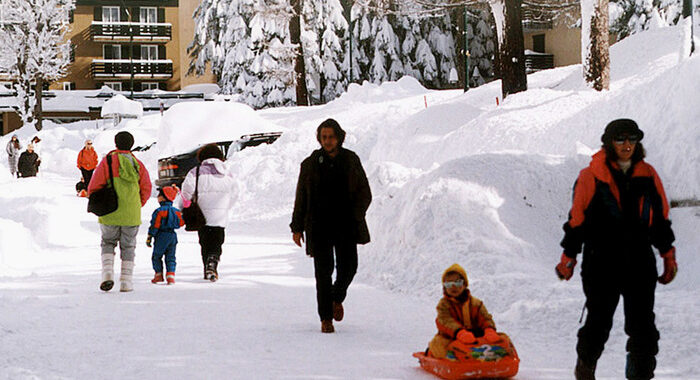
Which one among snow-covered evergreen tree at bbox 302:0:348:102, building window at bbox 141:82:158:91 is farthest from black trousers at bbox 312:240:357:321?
building window at bbox 141:82:158:91

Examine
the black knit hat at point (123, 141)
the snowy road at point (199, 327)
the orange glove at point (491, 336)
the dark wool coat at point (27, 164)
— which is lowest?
the dark wool coat at point (27, 164)

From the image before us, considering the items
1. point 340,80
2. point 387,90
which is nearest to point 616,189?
point 387,90

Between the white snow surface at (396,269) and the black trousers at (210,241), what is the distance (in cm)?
39

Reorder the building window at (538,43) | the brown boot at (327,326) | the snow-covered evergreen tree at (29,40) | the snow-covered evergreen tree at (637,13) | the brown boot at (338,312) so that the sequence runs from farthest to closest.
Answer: the building window at (538,43) → the snow-covered evergreen tree at (29,40) → the snow-covered evergreen tree at (637,13) → the brown boot at (338,312) → the brown boot at (327,326)

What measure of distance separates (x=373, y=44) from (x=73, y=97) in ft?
73.7

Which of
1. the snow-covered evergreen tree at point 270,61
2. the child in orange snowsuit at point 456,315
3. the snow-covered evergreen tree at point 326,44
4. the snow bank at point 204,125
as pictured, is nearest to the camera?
the child in orange snowsuit at point 456,315

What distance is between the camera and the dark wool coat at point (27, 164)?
2548 centimetres

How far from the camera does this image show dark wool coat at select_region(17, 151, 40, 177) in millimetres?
25484

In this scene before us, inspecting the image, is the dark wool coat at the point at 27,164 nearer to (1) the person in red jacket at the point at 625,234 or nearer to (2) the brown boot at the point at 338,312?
(2) the brown boot at the point at 338,312

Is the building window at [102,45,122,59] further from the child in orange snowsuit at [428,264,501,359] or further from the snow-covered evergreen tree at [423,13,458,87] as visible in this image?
the child in orange snowsuit at [428,264,501,359]

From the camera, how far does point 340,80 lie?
46.1 metres

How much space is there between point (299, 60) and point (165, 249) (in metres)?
31.6

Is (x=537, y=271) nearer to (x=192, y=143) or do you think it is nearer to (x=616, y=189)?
(x=616, y=189)

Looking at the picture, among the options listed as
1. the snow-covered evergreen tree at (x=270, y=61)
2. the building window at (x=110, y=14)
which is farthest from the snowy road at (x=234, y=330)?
the building window at (x=110, y=14)
